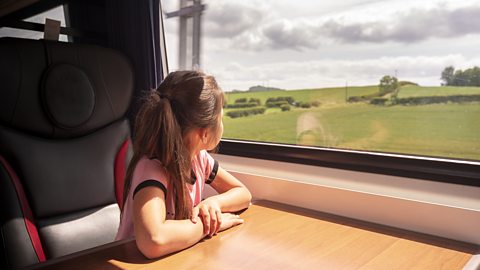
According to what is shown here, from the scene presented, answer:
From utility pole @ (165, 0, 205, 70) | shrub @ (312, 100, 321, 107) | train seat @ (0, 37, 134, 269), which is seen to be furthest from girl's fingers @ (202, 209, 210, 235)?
utility pole @ (165, 0, 205, 70)

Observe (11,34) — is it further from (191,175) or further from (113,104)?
(191,175)

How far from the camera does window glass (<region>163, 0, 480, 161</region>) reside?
1369mm

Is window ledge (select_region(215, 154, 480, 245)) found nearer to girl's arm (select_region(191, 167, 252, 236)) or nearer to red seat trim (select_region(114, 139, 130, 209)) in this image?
girl's arm (select_region(191, 167, 252, 236))

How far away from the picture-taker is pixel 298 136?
1770 millimetres

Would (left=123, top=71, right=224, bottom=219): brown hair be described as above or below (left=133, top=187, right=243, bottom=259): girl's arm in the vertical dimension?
above

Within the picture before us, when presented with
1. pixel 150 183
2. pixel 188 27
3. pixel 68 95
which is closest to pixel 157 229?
pixel 150 183

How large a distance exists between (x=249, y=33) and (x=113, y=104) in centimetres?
89

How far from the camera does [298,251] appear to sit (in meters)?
0.91

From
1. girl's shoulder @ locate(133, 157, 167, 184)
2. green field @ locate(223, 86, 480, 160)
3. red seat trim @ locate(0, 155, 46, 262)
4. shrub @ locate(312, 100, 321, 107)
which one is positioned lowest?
red seat trim @ locate(0, 155, 46, 262)

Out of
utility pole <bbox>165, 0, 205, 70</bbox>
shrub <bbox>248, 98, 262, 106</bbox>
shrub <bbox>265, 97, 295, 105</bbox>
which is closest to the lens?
shrub <bbox>265, 97, 295, 105</bbox>

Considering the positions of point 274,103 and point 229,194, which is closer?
point 229,194

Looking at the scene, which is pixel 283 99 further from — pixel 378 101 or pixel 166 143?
pixel 166 143

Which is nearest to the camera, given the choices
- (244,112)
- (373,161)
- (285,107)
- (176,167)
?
(176,167)

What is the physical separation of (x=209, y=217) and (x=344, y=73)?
1031 millimetres
